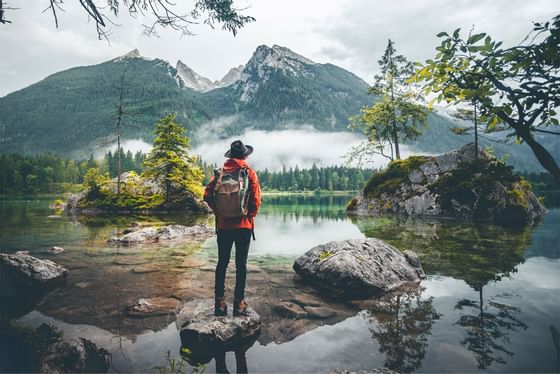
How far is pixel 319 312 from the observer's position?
21.5 feet

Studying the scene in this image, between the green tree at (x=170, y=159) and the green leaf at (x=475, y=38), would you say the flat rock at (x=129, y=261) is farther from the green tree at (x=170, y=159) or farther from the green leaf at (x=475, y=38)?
the green tree at (x=170, y=159)

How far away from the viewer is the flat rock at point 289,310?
6.38 metres

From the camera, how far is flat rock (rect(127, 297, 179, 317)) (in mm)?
6335

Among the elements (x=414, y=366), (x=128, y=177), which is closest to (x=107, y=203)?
(x=128, y=177)

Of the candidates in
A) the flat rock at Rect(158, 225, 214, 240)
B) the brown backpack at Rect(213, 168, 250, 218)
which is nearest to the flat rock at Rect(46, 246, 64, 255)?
the flat rock at Rect(158, 225, 214, 240)

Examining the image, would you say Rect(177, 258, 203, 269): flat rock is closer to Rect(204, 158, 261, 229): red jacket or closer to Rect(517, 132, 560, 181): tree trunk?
Rect(204, 158, 261, 229): red jacket

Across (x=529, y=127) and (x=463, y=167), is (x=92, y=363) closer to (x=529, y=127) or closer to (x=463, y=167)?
(x=529, y=127)

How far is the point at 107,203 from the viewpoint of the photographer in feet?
125

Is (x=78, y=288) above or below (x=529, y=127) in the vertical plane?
below

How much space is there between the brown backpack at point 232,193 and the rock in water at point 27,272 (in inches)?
222

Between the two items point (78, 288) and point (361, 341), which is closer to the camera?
point (361, 341)

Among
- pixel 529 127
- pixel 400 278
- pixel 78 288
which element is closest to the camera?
pixel 529 127

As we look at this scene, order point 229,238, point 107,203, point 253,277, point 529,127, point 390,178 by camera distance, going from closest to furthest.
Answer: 1. point 529,127
2. point 229,238
3. point 253,277
4. point 390,178
5. point 107,203

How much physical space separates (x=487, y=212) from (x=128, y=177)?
42.0 metres
